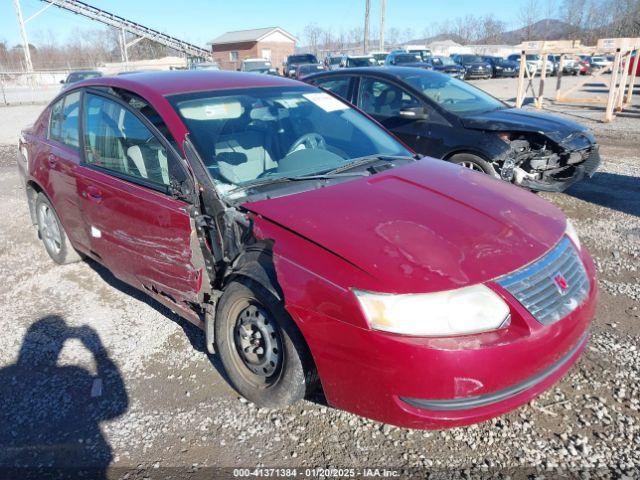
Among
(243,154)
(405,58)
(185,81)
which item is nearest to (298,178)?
(243,154)

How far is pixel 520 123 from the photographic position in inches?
237

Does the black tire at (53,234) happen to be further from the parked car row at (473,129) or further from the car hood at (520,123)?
the car hood at (520,123)

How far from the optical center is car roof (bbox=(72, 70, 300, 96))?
3.34 m

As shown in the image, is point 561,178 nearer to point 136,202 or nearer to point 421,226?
point 421,226

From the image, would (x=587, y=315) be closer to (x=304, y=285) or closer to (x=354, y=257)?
(x=354, y=257)

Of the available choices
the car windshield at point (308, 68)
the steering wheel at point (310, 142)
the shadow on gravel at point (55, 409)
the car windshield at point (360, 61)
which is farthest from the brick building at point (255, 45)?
the shadow on gravel at point (55, 409)

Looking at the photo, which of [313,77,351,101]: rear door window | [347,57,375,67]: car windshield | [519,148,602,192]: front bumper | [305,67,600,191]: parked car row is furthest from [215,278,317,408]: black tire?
[347,57,375,67]: car windshield

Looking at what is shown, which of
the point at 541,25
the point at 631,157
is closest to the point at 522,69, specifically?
the point at 631,157

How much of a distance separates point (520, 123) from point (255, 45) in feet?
179

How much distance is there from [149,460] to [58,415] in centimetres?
71

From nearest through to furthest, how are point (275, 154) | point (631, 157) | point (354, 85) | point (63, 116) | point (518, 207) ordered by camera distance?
point (518, 207) → point (275, 154) → point (63, 116) → point (354, 85) → point (631, 157)

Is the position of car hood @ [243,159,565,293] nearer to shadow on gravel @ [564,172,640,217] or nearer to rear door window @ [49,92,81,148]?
rear door window @ [49,92,81,148]

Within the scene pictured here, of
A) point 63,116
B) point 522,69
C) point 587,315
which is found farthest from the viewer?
point 522,69

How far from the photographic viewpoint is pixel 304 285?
233 cm
